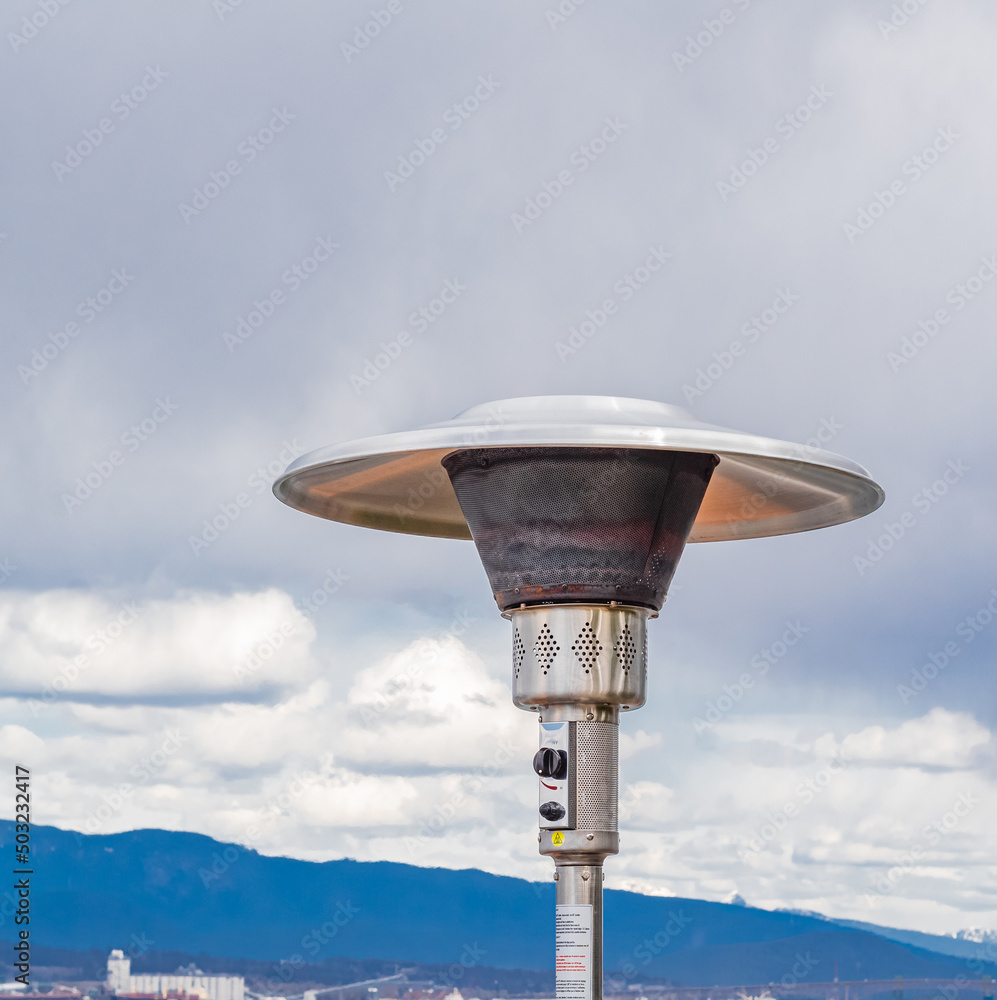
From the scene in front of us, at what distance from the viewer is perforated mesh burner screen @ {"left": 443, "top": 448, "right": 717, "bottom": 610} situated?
10453 millimetres

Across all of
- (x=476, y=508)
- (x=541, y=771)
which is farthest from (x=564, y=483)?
(x=541, y=771)

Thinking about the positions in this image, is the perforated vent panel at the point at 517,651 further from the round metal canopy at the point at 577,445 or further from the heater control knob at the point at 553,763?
the round metal canopy at the point at 577,445

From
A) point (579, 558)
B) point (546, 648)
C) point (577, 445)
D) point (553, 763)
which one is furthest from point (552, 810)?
point (577, 445)

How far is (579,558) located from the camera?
1054cm

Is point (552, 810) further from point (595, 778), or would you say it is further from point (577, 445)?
point (577, 445)

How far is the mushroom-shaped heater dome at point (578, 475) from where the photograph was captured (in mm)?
10047

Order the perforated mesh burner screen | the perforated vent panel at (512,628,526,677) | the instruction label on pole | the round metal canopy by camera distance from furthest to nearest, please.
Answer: the perforated vent panel at (512,628,526,677) < the perforated mesh burner screen < the instruction label on pole < the round metal canopy

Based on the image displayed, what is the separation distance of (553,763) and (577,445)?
7.70 ft

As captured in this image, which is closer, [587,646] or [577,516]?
[577,516]

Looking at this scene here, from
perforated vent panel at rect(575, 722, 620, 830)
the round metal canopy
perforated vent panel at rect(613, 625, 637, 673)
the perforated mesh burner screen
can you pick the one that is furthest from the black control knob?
the round metal canopy

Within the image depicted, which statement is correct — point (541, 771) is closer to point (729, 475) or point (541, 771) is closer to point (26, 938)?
point (729, 475)

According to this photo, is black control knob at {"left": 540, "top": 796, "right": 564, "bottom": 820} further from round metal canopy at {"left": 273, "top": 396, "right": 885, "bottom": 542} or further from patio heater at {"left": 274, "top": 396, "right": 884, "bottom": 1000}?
round metal canopy at {"left": 273, "top": 396, "right": 885, "bottom": 542}

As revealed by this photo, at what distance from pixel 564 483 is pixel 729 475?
2.09 m

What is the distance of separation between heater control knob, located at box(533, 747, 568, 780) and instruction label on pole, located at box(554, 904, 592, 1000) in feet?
3.08
